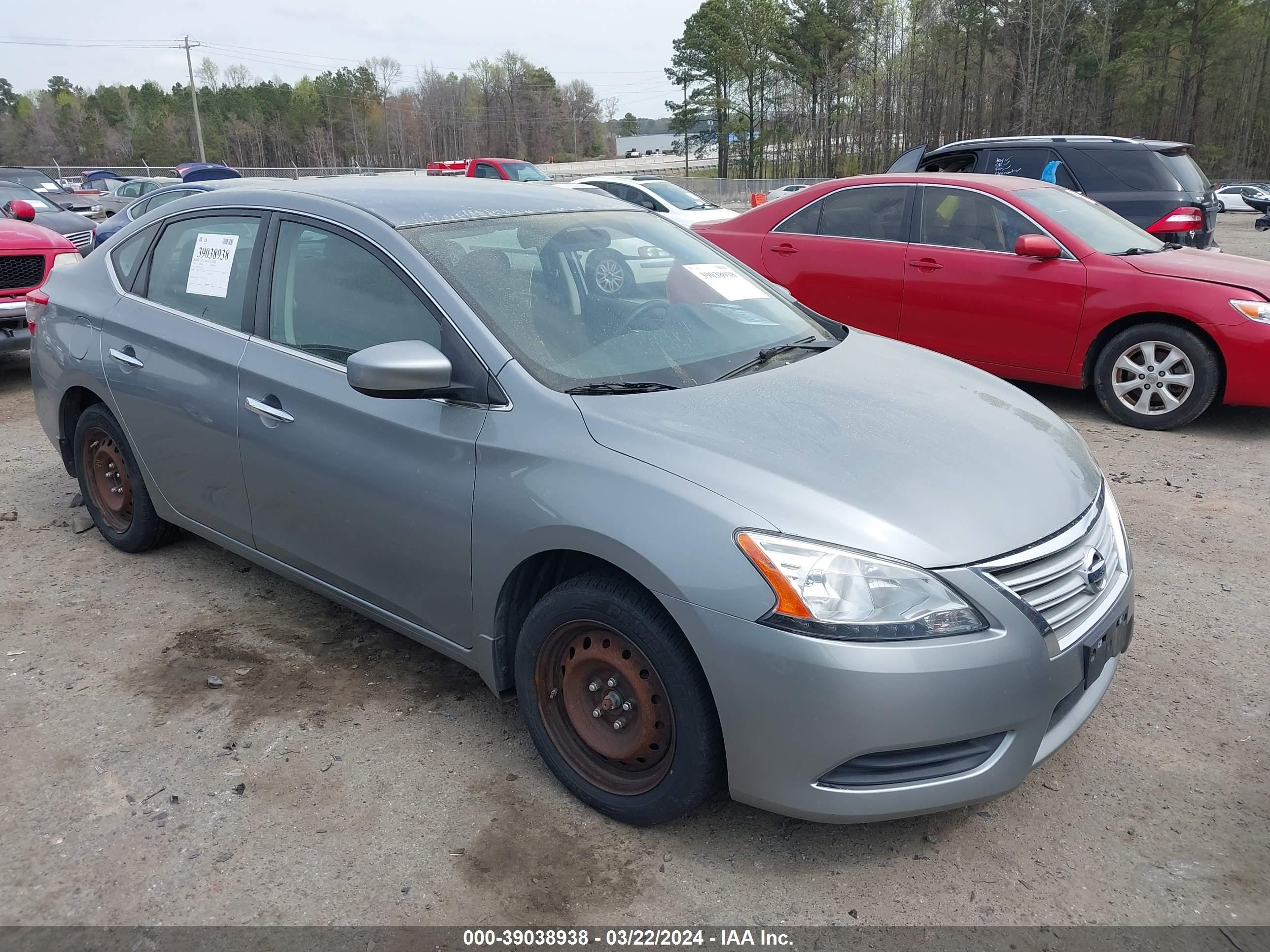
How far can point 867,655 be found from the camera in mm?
2170

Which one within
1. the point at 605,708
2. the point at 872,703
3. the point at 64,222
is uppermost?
the point at 64,222

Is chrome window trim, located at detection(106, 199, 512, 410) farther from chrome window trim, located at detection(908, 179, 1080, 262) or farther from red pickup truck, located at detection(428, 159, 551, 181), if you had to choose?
red pickup truck, located at detection(428, 159, 551, 181)

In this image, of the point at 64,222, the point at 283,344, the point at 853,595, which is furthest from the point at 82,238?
the point at 853,595

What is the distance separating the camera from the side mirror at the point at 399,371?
2.66m

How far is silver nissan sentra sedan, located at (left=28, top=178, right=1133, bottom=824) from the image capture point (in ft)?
7.36

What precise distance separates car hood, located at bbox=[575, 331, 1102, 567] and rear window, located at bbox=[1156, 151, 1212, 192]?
8061 mm

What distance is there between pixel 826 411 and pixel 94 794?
2451 mm

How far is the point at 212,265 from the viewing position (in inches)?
147

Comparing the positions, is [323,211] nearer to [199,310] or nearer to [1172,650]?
[199,310]

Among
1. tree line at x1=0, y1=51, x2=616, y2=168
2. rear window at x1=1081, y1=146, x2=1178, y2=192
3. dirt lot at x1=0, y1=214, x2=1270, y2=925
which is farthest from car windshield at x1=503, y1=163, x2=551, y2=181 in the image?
tree line at x1=0, y1=51, x2=616, y2=168

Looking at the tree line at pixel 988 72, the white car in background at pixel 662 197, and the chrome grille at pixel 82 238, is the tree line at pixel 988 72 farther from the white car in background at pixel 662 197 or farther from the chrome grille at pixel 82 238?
the chrome grille at pixel 82 238

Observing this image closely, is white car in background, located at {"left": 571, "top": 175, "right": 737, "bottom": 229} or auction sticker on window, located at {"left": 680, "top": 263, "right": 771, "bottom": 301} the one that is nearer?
auction sticker on window, located at {"left": 680, "top": 263, "right": 771, "bottom": 301}

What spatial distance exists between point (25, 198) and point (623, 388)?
15352 mm

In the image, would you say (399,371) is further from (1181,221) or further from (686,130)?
(686,130)
